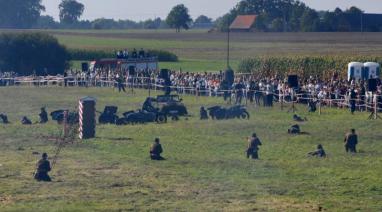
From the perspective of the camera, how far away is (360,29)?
11638 centimetres

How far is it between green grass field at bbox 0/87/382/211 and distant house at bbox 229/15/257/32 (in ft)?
258

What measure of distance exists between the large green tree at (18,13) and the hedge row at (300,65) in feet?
311

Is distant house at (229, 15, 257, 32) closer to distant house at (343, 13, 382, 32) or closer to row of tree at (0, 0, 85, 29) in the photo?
distant house at (343, 13, 382, 32)

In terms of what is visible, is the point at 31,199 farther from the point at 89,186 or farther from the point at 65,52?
the point at 65,52

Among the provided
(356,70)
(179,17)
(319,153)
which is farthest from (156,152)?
(179,17)

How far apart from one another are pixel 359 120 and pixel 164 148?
10571mm

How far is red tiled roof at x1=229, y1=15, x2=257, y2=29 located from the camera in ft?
404

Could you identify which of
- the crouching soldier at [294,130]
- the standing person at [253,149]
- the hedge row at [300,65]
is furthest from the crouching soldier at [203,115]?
the hedge row at [300,65]

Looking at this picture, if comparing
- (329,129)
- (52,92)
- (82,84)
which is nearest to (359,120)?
(329,129)

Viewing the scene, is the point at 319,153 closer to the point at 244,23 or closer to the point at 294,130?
the point at 294,130

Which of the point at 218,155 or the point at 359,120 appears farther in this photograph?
the point at 359,120

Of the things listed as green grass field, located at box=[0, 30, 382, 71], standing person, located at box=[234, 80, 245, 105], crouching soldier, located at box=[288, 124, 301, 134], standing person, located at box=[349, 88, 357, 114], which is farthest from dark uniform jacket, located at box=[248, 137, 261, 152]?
green grass field, located at box=[0, 30, 382, 71]

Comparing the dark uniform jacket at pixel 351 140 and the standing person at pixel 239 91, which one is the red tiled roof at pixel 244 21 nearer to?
the standing person at pixel 239 91

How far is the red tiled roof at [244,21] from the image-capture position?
404ft
